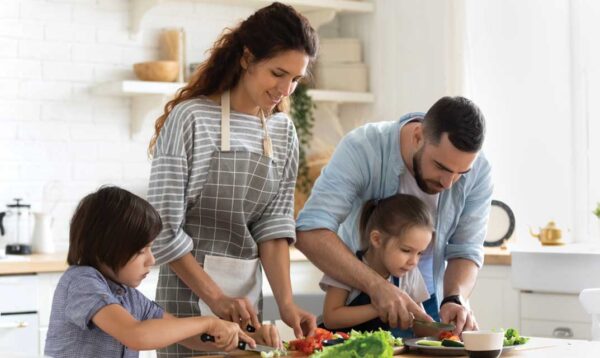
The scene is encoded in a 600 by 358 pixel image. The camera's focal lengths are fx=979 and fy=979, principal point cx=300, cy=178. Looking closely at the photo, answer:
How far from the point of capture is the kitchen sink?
407 centimetres

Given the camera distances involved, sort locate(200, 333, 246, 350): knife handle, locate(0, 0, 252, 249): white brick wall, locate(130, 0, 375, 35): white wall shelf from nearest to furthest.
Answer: locate(200, 333, 246, 350): knife handle
locate(0, 0, 252, 249): white brick wall
locate(130, 0, 375, 35): white wall shelf

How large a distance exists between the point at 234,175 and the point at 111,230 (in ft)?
1.46

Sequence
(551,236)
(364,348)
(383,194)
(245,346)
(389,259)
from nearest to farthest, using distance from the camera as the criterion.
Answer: (364,348) → (245,346) → (389,259) → (383,194) → (551,236)

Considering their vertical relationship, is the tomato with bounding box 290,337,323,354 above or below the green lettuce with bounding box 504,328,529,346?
above

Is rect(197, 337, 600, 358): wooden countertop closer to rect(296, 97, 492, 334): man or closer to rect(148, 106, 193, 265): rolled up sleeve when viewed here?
rect(296, 97, 492, 334): man

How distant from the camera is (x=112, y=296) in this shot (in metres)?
2.12

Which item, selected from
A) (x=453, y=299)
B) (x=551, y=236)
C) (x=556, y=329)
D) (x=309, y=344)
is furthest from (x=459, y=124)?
(x=551, y=236)

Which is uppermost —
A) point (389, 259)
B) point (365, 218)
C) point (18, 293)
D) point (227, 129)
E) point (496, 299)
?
point (227, 129)

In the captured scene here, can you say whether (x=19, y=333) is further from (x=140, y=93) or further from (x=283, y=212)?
(x=283, y=212)

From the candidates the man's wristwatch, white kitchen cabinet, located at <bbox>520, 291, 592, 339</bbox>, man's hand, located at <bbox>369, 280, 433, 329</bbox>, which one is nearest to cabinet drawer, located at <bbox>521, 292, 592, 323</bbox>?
white kitchen cabinet, located at <bbox>520, 291, 592, 339</bbox>

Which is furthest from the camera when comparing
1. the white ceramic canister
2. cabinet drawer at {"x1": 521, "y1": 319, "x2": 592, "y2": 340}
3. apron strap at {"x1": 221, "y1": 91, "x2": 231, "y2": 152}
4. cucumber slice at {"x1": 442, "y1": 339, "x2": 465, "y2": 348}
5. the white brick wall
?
the white brick wall

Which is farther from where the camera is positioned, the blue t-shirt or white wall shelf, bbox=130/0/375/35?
white wall shelf, bbox=130/0/375/35

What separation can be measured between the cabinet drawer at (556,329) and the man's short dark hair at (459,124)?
72.6 inches

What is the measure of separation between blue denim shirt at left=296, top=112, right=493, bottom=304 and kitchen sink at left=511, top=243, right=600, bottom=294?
4.57 ft
